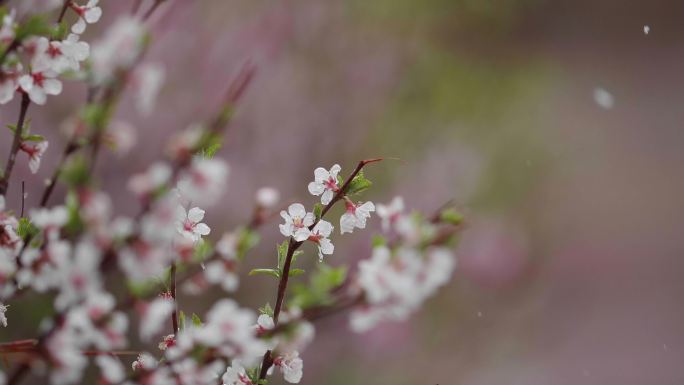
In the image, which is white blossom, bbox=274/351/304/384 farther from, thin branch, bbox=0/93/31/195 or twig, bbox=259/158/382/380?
thin branch, bbox=0/93/31/195

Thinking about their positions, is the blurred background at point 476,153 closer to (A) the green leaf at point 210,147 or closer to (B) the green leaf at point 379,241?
(A) the green leaf at point 210,147

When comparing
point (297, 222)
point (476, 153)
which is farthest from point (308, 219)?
point (476, 153)

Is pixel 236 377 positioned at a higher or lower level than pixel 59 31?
lower

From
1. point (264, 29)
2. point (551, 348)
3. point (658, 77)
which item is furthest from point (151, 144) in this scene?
point (658, 77)

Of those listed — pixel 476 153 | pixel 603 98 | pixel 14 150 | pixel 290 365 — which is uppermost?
pixel 14 150

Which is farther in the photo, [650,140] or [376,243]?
[650,140]

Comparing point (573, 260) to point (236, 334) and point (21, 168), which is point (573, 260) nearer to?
point (21, 168)

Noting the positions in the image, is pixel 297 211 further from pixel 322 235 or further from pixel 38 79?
pixel 38 79

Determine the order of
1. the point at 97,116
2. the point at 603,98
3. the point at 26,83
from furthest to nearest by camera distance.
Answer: the point at 603,98 < the point at 26,83 < the point at 97,116
